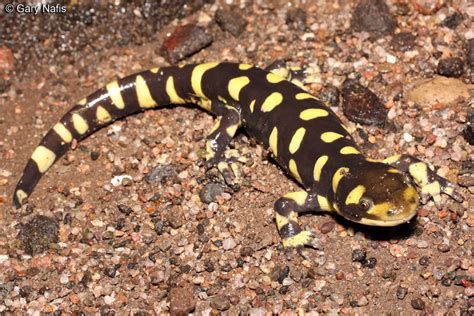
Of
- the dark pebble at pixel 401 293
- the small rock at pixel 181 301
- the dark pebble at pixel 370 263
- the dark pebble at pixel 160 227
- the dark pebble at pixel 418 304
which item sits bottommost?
the dark pebble at pixel 418 304

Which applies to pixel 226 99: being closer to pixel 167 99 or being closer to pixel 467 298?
pixel 167 99

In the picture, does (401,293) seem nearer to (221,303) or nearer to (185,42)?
(221,303)

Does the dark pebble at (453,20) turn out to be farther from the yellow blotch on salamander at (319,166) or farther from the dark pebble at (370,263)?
the dark pebble at (370,263)

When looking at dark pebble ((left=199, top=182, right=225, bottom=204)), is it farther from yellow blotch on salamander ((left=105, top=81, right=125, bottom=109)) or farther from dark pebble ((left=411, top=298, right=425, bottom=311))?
dark pebble ((left=411, top=298, right=425, bottom=311))

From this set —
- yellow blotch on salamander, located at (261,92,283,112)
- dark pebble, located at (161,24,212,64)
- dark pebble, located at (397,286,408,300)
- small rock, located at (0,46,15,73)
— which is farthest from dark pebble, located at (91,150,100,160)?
dark pebble, located at (397,286,408,300)

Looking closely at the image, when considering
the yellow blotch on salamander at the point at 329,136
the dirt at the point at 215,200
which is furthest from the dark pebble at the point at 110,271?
the yellow blotch on salamander at the point at 329,136

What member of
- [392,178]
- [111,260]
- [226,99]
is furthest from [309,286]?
[226,99]
